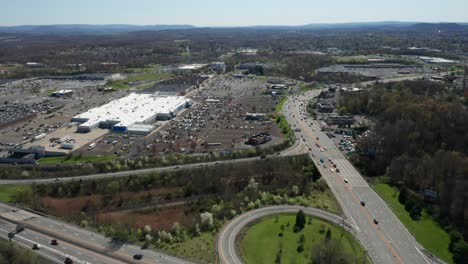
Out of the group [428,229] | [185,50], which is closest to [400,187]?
[428,229]

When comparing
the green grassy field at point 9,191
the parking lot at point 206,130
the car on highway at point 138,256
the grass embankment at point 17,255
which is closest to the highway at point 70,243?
the car on highway at point 138,256

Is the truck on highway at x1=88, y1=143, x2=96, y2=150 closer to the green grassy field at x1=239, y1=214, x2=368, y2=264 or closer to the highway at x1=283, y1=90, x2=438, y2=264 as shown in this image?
the highway at x1=283, y1=90, x2=438, y2=264

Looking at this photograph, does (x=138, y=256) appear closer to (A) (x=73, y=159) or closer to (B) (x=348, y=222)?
(B) (x=348, y=222)

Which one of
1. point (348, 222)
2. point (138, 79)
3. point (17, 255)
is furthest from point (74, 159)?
point (138, 79)

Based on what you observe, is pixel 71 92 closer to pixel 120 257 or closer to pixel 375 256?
pixel 120 257

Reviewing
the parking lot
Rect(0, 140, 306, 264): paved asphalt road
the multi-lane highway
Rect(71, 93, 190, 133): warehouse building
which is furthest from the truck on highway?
Rect(0, 140, 306, 264): paved asphalt road

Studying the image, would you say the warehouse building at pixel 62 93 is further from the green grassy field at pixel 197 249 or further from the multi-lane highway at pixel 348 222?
the green grassy field at pixel 197 249
